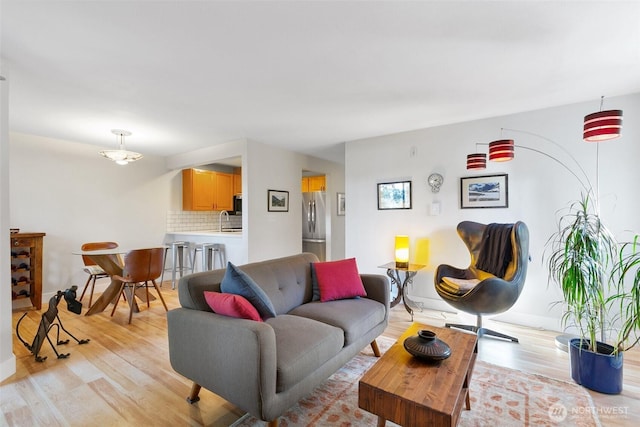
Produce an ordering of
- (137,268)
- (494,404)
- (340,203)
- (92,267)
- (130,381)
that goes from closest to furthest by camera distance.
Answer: (494,404) → (130,381) → (137,268) → (92,267) → (340,203)

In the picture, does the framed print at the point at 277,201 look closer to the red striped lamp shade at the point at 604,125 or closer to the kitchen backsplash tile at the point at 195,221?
the kitchen backsplash tile at the point at 195,221

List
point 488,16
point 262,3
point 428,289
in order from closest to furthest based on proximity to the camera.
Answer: point 262,3 → point 488,16 → point 428,289

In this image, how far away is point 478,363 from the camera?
93.6 inches

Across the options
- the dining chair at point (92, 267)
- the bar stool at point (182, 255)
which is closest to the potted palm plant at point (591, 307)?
the dining chair at point (92, 267)

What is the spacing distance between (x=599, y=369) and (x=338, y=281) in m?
1.91

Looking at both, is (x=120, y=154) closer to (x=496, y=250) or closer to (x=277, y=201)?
(x=277, y=201)

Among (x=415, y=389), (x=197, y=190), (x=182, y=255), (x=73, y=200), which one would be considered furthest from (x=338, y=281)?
(x=73, y=200)

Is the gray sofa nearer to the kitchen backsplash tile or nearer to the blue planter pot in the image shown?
the blue planter pot

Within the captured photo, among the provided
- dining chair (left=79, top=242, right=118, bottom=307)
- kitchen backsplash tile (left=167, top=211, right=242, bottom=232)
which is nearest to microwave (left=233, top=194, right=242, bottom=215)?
kitchen backsplash tile (left=167, top=211, right=242, bottom=232)

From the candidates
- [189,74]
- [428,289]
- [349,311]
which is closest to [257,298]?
[349,311]

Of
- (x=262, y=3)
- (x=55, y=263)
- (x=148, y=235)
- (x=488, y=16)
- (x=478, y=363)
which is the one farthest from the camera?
(x=148, y=235)

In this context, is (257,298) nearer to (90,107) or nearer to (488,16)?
(488,16)

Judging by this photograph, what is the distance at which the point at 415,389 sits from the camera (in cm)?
131

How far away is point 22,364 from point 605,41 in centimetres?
498
